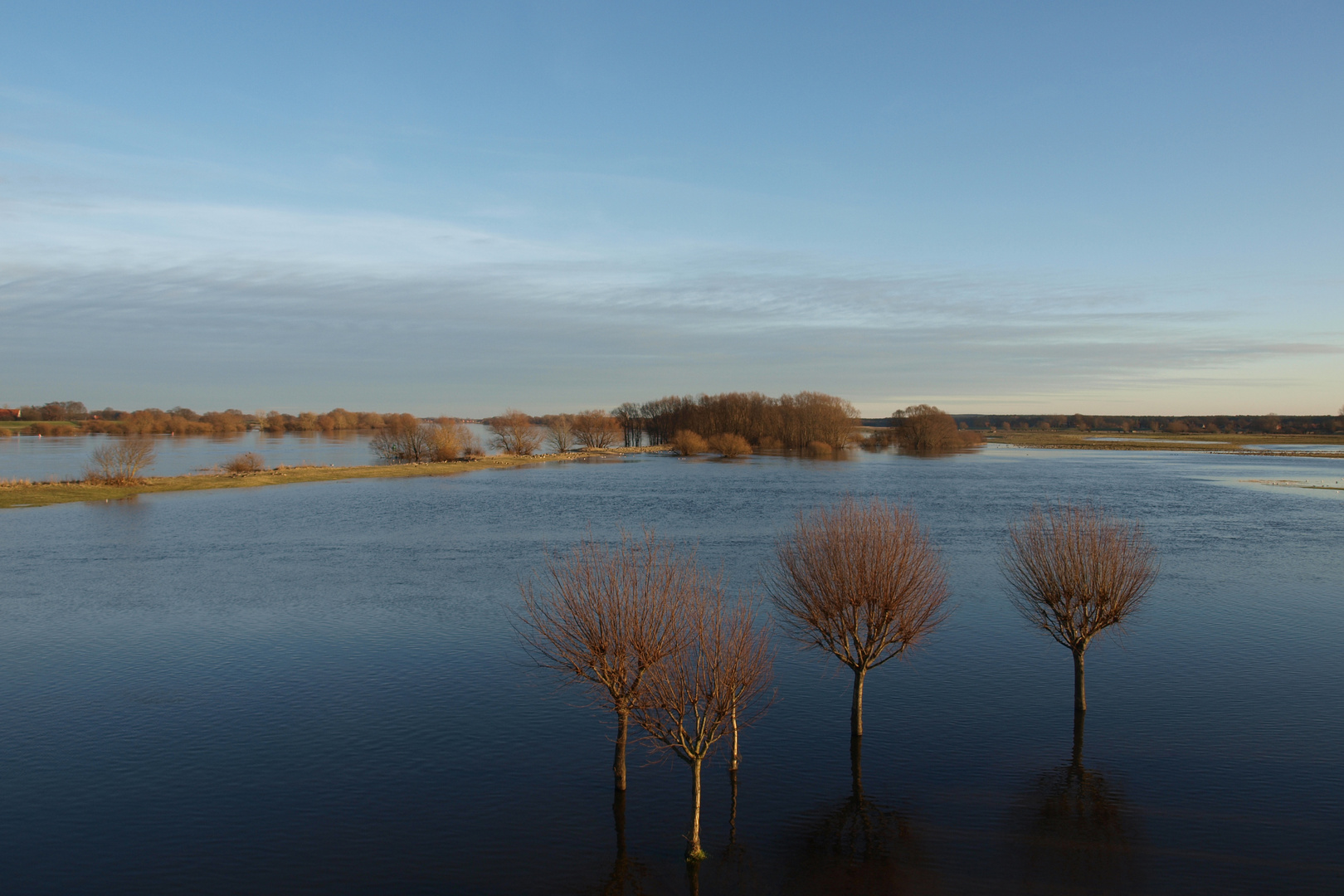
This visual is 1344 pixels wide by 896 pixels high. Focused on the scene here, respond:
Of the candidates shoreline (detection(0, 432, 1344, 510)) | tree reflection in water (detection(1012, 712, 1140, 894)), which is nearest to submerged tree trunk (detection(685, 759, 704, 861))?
tree reflection in water (detection(1012, 712, 1140, 894))

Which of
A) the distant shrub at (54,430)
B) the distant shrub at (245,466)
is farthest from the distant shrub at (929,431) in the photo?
the distant shrub at (54,430)

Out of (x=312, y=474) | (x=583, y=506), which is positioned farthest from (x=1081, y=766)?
(x=312, y=474)

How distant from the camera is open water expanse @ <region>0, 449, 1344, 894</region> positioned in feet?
Result: 40.8

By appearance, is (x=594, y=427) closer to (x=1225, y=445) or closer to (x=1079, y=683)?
(x=1225, y=445)

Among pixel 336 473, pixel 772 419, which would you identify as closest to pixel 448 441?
pixel 336 473

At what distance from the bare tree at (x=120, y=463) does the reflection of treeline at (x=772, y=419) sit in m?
82.5

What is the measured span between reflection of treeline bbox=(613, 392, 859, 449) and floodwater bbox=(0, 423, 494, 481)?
40.0 meters

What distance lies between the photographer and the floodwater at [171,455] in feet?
265

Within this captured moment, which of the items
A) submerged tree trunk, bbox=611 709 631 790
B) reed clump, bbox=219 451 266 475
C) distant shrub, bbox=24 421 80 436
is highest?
distant shrub, bbox=24 421 80 436

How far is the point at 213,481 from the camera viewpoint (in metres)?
68.5

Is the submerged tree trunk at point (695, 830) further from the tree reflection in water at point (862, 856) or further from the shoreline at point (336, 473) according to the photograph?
the shoreline at point (336, 473)

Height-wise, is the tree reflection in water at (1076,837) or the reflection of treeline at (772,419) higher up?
the reflection of treeline at (772,419)

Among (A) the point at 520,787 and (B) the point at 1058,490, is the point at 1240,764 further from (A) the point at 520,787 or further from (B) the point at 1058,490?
(B) the point at 1058,490

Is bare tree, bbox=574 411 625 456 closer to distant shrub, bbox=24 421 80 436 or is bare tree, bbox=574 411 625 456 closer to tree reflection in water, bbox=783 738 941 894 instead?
distant shrub, bbox=24 421 80 436
